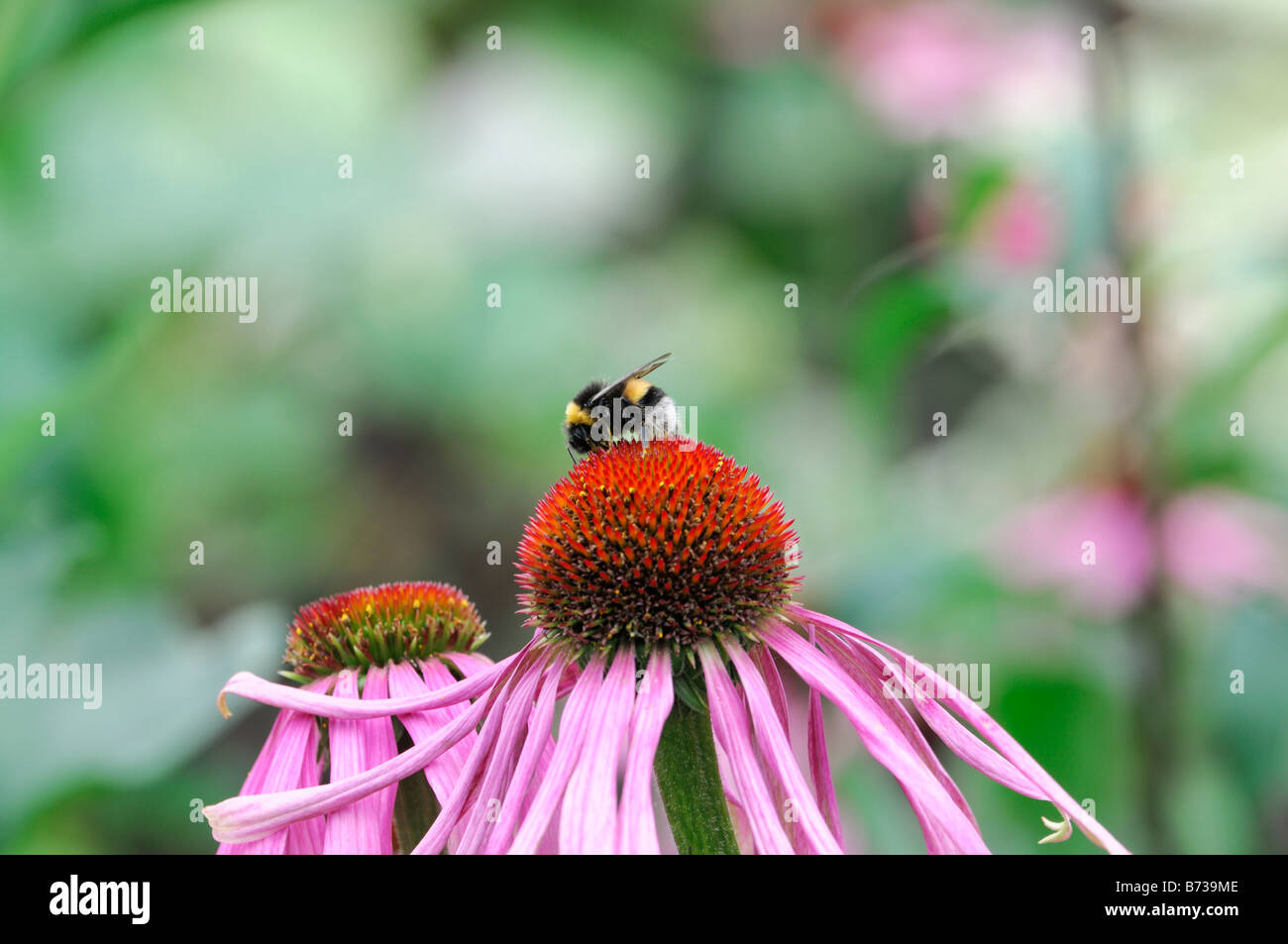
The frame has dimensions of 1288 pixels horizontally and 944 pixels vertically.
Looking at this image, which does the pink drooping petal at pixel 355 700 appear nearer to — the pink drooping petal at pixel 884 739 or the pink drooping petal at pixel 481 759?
the pink drooping petal at pixel 481 759

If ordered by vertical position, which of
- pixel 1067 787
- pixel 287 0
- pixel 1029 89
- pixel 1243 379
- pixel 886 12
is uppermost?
pixel 287 0

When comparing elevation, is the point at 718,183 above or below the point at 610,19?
below

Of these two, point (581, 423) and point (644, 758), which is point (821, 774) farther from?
point (581, 423)

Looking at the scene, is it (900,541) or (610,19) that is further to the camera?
(610,19)

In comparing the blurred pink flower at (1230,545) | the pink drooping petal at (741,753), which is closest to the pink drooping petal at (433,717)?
the pink drooping petal at (741,753)

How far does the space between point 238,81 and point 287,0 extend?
192mm

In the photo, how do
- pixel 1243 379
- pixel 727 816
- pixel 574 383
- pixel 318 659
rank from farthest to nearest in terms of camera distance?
pixel 574 383 < pixel 1243 379 < pixel 318 659 < pixel 727 816

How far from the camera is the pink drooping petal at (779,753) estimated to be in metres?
0.41

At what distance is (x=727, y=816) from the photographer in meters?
0.45

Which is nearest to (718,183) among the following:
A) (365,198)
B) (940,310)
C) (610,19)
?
(610,19)

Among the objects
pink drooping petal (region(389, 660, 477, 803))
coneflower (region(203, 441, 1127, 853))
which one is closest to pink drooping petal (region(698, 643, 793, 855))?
coneflower (region(203, 441, 1127, 853))

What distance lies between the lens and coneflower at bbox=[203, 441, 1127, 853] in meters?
0.43

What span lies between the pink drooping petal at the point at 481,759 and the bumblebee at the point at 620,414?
17 cm

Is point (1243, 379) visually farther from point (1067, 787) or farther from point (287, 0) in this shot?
point (287, 0)
